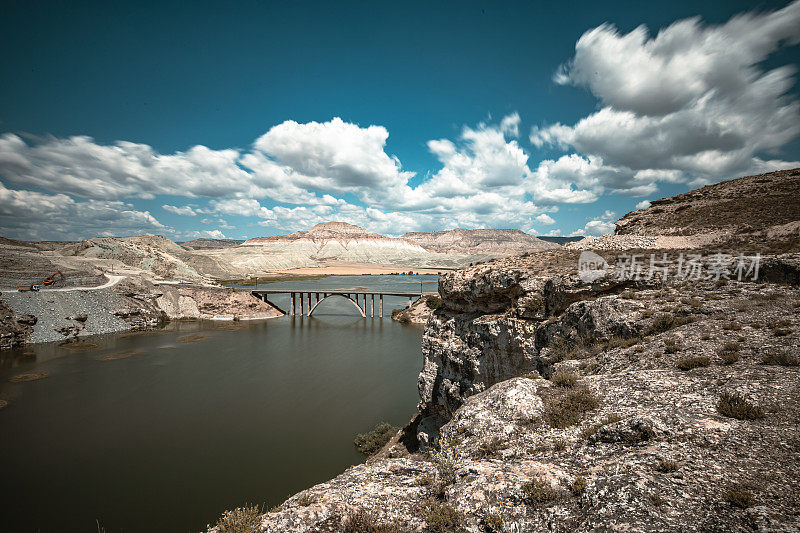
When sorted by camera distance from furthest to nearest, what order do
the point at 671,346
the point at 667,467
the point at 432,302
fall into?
the point at 432,302, the point at 671,346, the point at 667,467

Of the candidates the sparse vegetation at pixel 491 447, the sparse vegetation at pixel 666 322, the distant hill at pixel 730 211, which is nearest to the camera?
the sparse vegetation at pixel 491 447

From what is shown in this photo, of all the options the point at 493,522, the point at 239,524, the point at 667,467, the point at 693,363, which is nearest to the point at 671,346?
the point at 693,363

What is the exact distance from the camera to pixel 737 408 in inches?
189

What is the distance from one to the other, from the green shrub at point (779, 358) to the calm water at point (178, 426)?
15268mm

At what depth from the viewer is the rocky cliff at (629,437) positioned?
3.73 metres

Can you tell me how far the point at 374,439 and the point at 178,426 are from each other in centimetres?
1215

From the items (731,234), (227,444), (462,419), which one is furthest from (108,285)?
(731,234)

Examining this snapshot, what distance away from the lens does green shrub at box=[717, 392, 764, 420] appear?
4.71 m

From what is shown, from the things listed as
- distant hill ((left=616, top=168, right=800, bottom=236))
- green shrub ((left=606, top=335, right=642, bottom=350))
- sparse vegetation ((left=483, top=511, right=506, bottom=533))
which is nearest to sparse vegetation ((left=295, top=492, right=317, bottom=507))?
sparse vegetation ((left=483, top=511, right=506, bottom=533))

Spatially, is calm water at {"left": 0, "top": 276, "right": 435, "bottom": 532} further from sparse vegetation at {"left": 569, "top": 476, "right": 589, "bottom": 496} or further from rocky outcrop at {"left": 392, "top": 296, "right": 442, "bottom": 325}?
sparse vegetation at {"left": 569, "top": 476, "right": 589, "bottom": 496}

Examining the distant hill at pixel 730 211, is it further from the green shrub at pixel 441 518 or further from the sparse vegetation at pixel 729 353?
the green shrub at pixel 441 518

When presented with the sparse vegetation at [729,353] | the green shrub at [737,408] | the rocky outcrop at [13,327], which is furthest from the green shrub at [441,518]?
the rocky outcrop at [13,327]

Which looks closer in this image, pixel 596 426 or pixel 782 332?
pixel 596 426

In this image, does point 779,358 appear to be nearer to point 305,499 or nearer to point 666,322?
point 666,322
